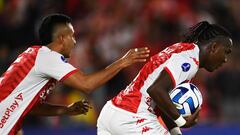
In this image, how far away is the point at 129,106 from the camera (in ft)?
18.8

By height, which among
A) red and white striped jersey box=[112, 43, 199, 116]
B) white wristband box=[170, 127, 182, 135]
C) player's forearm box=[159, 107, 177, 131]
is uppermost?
red and white striped jersey box=[112, 43, 199, 116]

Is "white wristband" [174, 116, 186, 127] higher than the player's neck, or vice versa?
the player's neck

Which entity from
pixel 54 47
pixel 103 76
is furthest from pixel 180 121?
pixel 54 47

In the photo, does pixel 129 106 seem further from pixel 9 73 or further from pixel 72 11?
pixel 72 11

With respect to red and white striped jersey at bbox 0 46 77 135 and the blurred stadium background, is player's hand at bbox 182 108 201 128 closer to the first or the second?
red and white striped jersey at bbox 0 46 77 135

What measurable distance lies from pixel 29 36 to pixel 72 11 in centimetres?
107

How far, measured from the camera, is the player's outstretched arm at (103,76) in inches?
226

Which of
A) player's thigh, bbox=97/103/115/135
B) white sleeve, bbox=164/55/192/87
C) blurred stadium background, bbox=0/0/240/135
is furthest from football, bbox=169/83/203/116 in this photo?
blurred stadium background, bbox=0/0/240/135

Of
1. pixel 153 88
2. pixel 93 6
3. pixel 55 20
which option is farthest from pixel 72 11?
pixel 153 88

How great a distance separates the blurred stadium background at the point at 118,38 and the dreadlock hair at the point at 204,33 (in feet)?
10.9

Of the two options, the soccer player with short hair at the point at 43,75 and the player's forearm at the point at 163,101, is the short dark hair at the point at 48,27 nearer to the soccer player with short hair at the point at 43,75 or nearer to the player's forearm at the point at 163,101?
the soccer player with short hair at the point at 43,75

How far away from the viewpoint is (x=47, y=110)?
6.47m

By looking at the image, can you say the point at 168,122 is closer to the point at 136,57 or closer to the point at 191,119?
the point at 191,119

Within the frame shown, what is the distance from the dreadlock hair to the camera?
5801 millimetres
